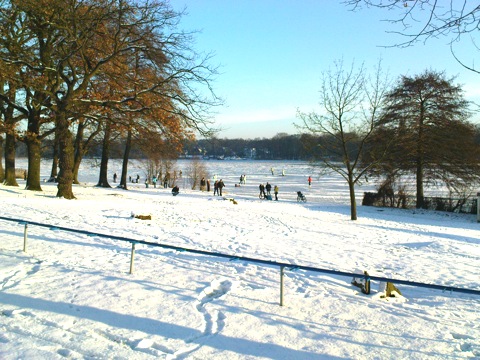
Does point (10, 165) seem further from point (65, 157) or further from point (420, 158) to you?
point (420, 158)

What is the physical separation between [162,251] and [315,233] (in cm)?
693

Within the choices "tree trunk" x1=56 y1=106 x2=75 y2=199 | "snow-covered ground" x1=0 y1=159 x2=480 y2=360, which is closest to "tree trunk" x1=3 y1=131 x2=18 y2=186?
"tree trunk" x1=56 y1=106 x2=75 y2=199

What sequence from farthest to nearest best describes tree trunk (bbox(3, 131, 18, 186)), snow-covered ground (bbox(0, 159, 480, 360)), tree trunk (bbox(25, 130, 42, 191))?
tree trunk (bbox(3, 131, 18, 186)) → tree trunk (bbox(25, 130, 42, 191)) → snow-covered ground (bbox(0, 159, 480, 360))

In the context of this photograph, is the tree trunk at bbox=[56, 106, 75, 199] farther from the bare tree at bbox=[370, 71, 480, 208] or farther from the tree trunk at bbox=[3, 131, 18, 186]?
the bare tree at bbox=[370, 71, 480, 208]

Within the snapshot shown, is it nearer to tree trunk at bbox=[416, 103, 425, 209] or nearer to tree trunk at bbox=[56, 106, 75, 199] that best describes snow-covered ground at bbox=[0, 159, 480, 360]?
tree trunk at bbox=[56, 106, 75, 199]

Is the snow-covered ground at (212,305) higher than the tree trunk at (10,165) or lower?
lower

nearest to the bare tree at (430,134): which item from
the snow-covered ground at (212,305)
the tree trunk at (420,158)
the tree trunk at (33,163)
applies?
the tree trunk at (420,158)

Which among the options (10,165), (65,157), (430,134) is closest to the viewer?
(65,157)

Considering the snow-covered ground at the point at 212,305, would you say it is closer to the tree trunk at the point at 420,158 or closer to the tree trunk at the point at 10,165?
the tree trunk at the point at 10,165

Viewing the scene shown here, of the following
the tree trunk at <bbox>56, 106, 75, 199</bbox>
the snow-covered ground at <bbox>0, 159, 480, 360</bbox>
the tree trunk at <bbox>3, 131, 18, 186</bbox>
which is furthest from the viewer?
the tree trunk at <bbox>3, 131, 18, 186</bbox>

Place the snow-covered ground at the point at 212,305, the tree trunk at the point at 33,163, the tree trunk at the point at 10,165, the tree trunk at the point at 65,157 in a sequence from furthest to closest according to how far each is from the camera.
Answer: the tree trunk at the point at 10,165 → the tree trunk at the point at 33,163 → the tree trunk at the point at 65,157 → the snow-covered ground at the point at 212,305

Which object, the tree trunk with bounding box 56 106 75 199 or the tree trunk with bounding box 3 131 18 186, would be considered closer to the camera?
the tree trunk with bounding box 56 106 75 199

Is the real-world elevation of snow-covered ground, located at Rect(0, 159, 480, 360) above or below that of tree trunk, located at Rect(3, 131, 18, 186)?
below

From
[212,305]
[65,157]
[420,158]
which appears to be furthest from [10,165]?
[420,158]
